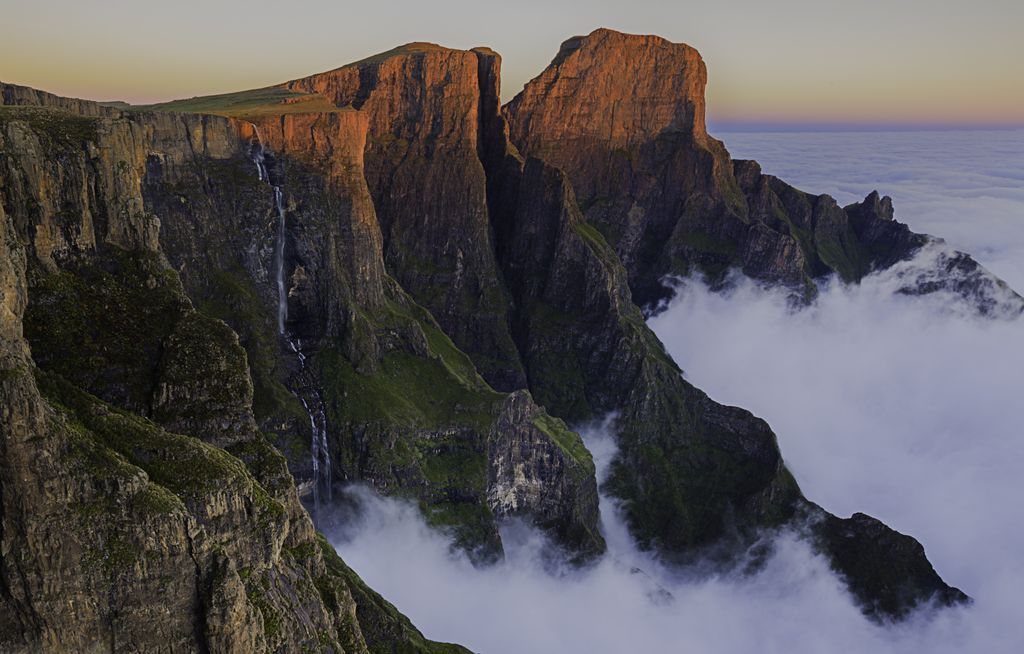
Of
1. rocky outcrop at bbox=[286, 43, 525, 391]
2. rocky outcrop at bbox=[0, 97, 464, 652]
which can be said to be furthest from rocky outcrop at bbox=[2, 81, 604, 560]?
rocky outcrop at bbox=[286, 43, 525, 391]

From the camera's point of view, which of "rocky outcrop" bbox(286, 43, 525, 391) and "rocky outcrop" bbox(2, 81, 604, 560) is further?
"rocky outcrop" bbox(286, 43, 525, 391)

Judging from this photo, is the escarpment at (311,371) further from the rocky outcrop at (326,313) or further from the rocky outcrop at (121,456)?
the rocky outcrop at (326,313)

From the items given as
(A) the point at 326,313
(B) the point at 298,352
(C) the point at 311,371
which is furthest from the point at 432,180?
(C) the point at 311,371

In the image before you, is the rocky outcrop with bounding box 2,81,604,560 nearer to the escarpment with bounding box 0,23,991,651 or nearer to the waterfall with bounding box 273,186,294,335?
the escarpment with bounding box 0,23,991,651

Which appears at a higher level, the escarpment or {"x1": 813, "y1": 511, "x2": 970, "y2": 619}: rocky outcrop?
the escarpment

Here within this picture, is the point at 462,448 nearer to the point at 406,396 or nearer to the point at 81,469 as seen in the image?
the point at 406,396

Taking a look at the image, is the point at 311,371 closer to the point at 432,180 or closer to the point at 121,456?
the point at 432,180

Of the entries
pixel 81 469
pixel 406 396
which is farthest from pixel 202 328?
pixel 406 396
